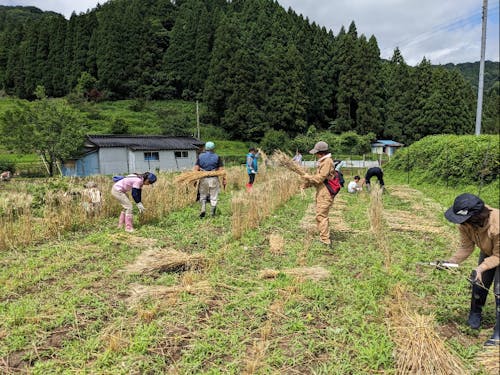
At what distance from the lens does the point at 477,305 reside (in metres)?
2.58

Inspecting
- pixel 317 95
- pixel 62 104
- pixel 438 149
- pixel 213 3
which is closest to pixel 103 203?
pixel 438 149

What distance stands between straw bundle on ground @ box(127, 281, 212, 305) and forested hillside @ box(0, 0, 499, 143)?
28506 millimetres

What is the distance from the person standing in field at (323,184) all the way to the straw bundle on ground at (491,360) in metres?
2.62

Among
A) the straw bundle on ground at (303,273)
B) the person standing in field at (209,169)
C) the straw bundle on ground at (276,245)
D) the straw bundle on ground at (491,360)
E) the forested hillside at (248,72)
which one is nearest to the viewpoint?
the straw bundle on ground at (491,360)

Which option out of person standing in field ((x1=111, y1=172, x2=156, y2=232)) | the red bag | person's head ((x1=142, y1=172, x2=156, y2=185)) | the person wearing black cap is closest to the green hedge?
the red bag

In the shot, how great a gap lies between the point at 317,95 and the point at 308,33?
29.6ft

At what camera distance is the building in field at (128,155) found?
23.1 meters

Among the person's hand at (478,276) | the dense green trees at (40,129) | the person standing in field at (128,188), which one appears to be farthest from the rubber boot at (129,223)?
the dense green trees at (40,129)

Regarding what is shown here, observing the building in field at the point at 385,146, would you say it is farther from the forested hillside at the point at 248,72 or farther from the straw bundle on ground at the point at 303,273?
the straw bundle on ground at the point at 303,273

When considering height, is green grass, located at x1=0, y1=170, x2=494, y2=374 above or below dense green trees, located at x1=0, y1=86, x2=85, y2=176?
below

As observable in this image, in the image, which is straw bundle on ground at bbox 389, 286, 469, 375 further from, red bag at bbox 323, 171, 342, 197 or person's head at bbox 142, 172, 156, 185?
person's head at bbox 142, 172, 156, 185

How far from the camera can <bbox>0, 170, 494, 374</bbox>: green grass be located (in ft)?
7.48

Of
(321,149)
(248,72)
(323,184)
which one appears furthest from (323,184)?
(248,72)

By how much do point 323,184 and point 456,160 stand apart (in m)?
7.70
